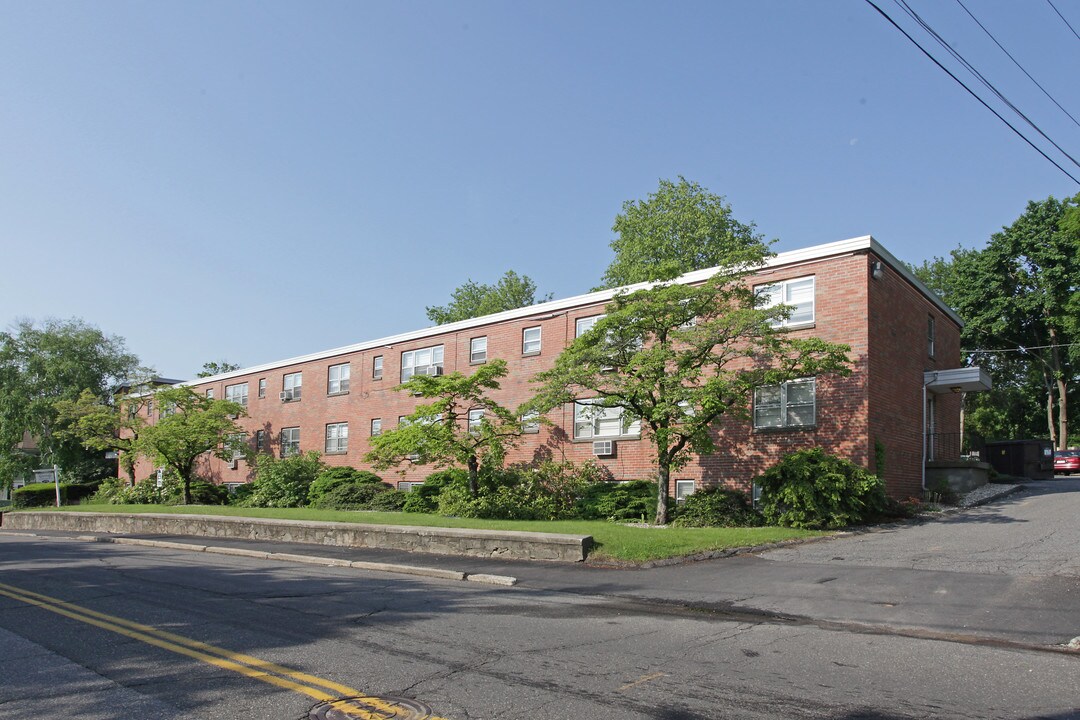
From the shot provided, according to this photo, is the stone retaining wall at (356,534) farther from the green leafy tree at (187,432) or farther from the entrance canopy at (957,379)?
the entrance canopy at (957,379)

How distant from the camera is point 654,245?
45531 mm

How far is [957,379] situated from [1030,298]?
80.7 feet

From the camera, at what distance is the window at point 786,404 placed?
20.6 metres

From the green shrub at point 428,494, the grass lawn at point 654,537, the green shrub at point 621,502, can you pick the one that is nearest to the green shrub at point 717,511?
the grass lawn at point 654,537

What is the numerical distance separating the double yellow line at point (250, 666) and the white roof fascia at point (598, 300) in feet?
46.7

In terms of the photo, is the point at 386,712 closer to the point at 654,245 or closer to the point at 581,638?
the point at 581,638

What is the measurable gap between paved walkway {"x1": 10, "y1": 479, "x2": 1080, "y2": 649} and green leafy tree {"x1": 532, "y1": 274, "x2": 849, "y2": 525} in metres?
4.20

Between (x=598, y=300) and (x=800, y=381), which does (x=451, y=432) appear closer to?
(x=598, y=300)

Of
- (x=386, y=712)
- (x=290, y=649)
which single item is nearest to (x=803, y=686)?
(x=386, y=712)

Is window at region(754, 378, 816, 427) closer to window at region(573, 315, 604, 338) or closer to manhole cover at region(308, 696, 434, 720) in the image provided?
window at region(573, 315, 604, 338)

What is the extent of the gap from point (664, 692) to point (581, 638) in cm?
218

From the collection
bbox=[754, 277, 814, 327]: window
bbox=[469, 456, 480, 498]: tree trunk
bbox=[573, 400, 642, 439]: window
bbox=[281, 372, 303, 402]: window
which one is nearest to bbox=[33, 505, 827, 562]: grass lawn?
bbox=[469, 456, 480, 498]: tree trunk

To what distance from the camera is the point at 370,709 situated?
538cm

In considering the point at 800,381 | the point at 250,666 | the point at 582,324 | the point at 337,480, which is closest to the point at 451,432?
the point at 582,324
